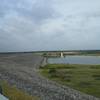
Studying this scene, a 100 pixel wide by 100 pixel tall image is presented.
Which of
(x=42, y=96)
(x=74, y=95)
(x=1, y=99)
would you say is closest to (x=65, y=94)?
(x=74, y=95)

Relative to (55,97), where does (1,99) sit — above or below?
above

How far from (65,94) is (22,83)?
288 inches

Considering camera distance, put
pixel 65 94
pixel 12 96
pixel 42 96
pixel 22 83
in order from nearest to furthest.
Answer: pixel 12 96, pixel 42 96, pixel 65 94, pixel 22 83

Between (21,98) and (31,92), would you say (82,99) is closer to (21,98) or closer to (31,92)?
(31,92)

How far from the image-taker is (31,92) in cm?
3011

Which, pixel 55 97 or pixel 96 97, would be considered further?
pixel 96 97

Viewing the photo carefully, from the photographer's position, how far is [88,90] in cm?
3684

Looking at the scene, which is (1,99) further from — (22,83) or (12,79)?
(12,79)

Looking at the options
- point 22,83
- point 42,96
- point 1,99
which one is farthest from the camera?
point 22,83

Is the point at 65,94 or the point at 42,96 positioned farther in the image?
the point at 65,94

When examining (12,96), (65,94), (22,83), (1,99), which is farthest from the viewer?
(22,83)

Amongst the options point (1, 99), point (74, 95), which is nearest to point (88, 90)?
point (74, 95)

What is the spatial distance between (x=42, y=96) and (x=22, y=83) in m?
8.05

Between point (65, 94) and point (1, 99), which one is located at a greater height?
point (1, 99)
